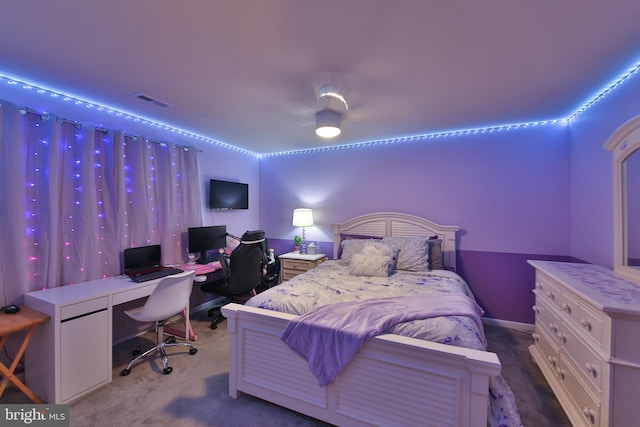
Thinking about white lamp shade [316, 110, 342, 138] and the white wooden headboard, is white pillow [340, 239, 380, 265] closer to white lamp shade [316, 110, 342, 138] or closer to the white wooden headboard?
the white wooden headboard

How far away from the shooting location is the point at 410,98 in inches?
92.4

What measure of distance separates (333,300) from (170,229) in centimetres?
225

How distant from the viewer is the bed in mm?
1355

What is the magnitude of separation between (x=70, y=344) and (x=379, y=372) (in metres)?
2.16

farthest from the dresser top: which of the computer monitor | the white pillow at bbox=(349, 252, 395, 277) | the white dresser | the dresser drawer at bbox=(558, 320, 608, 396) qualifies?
the computer monitor

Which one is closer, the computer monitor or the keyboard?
the keyboard

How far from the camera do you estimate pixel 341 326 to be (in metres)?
1.60

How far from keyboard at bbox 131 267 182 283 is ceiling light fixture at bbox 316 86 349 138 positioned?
6.88ft

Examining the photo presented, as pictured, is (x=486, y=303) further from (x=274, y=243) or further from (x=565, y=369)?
(x=274, y=243)

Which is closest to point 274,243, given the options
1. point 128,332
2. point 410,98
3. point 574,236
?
point 128,332

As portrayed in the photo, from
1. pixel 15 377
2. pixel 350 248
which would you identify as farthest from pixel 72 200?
pixel 350 248

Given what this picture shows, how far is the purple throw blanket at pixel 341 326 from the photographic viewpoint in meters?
1.55

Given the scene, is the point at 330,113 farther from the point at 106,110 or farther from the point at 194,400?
the point at 194,400

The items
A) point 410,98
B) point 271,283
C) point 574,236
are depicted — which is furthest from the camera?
point 271,283
